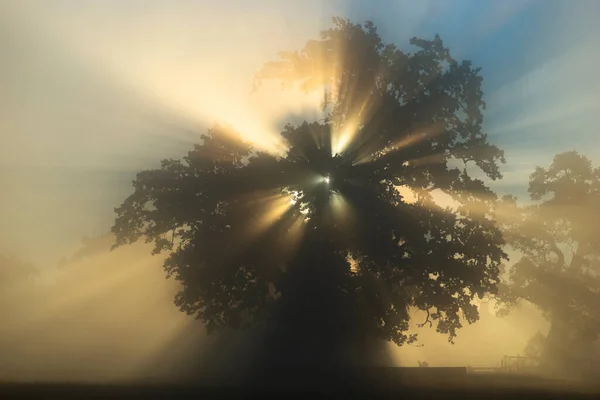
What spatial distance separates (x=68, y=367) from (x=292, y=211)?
16794 millimetres

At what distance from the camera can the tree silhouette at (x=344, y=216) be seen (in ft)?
66.5

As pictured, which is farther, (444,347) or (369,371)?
(444,347)

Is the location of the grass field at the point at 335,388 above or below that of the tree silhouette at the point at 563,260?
→ below

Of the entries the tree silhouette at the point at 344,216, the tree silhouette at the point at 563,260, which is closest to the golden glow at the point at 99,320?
the tree silhouette at the point at 344,216

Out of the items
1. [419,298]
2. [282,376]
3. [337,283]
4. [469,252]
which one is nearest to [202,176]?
[337,283]

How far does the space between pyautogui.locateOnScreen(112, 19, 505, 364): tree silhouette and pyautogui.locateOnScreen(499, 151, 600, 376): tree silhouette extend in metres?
13.7

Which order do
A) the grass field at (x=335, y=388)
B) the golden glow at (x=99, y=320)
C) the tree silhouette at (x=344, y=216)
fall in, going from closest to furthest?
1. the grass field at (x=335, y=388)
2. the tree silhouette at (x=344, y=216)
3. the golden glow at (x=99, y=320)

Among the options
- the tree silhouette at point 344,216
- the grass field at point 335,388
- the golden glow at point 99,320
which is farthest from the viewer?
the golden glow at point 99,320

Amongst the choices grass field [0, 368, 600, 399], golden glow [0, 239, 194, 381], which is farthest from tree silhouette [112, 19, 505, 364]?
golden glow [0, 239, 194, 381]

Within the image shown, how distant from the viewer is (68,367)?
91.6 ft

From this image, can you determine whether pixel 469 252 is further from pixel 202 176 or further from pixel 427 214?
pixel 202 176

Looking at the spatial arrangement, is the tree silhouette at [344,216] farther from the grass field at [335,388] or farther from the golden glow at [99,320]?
the golden glow at [99,320]

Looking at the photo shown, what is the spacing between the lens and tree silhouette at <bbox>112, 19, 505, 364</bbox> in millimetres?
20281

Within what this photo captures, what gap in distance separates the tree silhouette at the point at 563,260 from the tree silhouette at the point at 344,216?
1372cm
